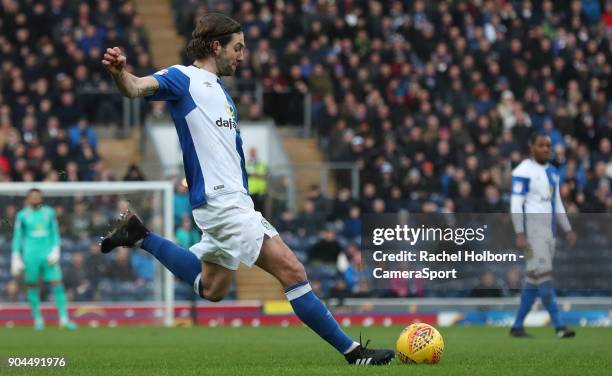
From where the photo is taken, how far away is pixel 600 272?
51.9 ft

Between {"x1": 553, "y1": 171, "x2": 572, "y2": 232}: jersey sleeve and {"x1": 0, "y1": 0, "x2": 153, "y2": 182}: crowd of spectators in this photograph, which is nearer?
{"x1": 553, "y1": 171, "x2": 572, "y2": 232}: jersey sleeve

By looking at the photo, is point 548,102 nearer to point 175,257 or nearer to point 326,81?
point 326,81

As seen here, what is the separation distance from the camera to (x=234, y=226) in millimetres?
8500

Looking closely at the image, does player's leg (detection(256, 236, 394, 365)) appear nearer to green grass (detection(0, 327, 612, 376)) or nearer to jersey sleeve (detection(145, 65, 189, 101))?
→ green grass (detection(0, 327, 612, 376))

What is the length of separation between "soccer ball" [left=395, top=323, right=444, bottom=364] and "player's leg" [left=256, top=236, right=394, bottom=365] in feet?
1.13

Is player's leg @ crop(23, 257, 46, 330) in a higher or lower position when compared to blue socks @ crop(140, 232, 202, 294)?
lower

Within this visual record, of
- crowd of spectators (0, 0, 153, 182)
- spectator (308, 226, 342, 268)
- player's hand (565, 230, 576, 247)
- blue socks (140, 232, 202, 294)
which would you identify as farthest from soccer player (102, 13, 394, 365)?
crowd of spectators (0, 0, 153, 182)

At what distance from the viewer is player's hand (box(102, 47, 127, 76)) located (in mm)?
7754

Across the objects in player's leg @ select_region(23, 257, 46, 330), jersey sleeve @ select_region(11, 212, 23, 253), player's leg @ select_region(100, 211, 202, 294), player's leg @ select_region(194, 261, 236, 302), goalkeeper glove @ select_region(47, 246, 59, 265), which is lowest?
player's leg @ select_region(23, 257, 46, 330)

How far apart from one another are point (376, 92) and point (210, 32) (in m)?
16.1

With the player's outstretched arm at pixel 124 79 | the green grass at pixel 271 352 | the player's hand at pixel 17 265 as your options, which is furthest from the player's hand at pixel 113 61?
the player's hand at pixel 17 265

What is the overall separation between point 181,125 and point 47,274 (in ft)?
35.2

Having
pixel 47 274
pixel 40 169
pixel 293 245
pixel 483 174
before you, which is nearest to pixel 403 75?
pixel 483 174

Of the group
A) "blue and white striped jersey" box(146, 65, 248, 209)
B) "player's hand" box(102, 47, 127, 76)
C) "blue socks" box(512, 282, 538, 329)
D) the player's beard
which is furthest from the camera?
"blue socks" box(512, 282, 538, 329)
